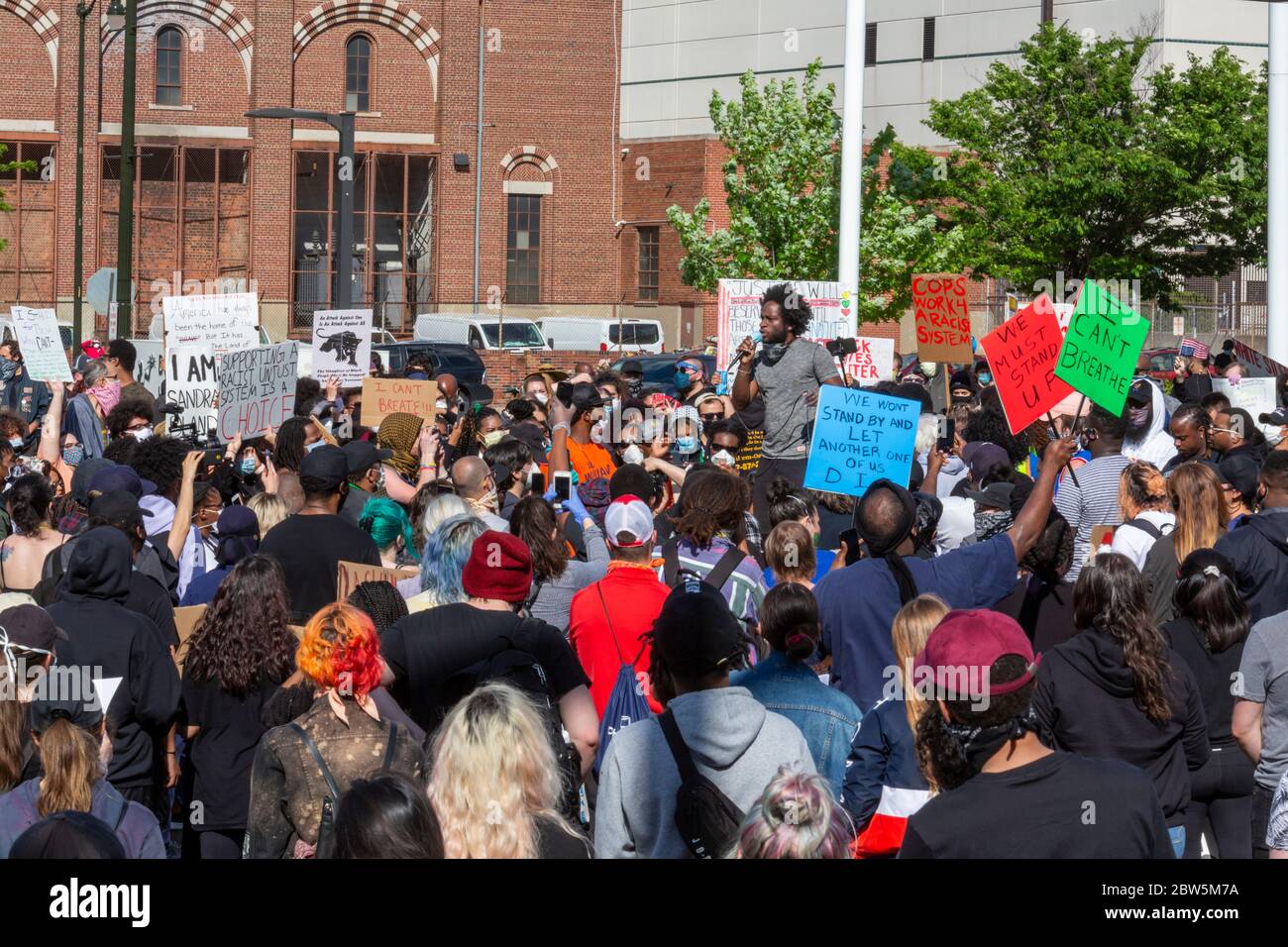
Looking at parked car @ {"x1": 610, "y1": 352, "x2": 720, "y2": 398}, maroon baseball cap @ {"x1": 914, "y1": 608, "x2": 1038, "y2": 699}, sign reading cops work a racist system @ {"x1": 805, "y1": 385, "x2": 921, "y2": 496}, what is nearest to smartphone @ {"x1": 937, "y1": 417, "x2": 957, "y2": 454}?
sign reading cops work a racist system @ {"x1": 805, "y1": 385, "x2": 921, "y2": 496}

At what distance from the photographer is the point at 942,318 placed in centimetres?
1702

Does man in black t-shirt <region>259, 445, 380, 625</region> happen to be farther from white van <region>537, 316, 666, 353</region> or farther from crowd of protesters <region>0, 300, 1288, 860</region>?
white van <region>537, 316, 666, 353</region>

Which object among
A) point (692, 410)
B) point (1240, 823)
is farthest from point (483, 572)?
point (692, 410)

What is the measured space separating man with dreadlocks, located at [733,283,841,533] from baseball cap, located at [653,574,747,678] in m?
5.98

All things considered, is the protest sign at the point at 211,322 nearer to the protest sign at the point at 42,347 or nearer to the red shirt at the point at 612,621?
the protest sign at the point at 42,347

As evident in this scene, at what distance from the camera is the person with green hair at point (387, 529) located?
8594 mm

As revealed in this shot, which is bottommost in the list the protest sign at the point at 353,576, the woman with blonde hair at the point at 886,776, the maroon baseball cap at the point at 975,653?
the woman with blonde hair at the point at 886,776

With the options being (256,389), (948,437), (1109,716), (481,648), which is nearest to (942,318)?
(948,437)

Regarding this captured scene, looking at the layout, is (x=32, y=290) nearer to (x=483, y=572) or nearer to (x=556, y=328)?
(x=556, y=328)

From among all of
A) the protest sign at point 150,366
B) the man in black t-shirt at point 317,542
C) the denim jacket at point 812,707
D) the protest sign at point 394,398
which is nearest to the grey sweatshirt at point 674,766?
the denim jacket at point 812,707

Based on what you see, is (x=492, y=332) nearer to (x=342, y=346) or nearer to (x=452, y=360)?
(x=452, y=360)

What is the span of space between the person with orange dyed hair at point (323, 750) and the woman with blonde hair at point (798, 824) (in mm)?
1527

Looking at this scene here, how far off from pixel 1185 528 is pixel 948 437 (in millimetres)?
4483
